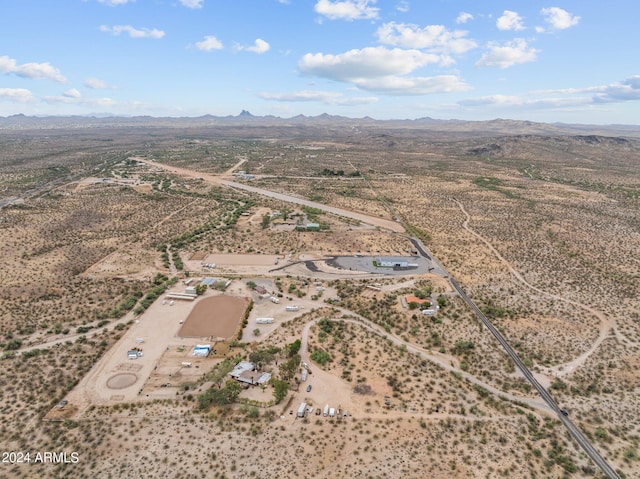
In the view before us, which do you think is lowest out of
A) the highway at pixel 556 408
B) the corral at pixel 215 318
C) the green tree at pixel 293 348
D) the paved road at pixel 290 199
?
the highway at pixel 556 408

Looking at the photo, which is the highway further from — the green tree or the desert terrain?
the green tree

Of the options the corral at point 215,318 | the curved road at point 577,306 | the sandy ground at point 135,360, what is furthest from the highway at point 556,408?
the sandy ground at point 135,360

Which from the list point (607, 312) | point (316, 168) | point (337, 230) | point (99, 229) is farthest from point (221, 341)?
point (316, 168)

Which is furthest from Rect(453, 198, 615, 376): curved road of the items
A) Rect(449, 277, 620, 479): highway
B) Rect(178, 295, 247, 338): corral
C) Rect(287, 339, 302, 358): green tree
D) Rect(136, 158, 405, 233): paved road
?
Rect(178, 295, 247, 338): corral

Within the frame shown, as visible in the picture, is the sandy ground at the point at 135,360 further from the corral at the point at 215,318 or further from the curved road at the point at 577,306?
the curved road at the point at 577,306

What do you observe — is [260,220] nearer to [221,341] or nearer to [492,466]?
[221,341]

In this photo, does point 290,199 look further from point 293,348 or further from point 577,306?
point 577,306
